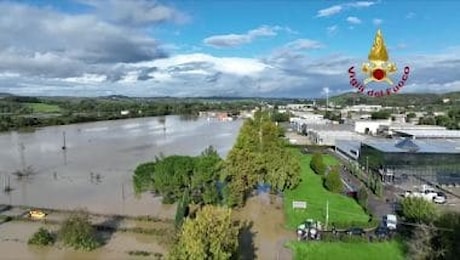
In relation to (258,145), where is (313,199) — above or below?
below

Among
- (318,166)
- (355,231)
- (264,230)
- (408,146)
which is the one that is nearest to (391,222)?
(355,231)

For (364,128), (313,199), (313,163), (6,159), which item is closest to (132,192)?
(313,199)

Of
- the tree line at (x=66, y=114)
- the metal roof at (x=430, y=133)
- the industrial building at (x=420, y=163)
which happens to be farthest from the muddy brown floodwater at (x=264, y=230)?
the tree line at (x=66, y=114)

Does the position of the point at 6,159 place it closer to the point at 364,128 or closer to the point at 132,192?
the point at 132,192

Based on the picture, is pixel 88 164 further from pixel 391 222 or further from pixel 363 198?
pixel 391 222

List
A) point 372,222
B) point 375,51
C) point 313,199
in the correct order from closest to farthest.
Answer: point 375,51, point 372,222, point 313,199

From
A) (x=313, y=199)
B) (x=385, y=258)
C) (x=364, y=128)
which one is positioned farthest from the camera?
(x=364, y=128)

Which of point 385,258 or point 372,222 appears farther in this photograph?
point 372,222

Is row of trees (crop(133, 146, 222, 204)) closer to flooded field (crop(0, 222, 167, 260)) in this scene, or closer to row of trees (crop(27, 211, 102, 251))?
flooded field (crop(0, 222, 167, 260))
